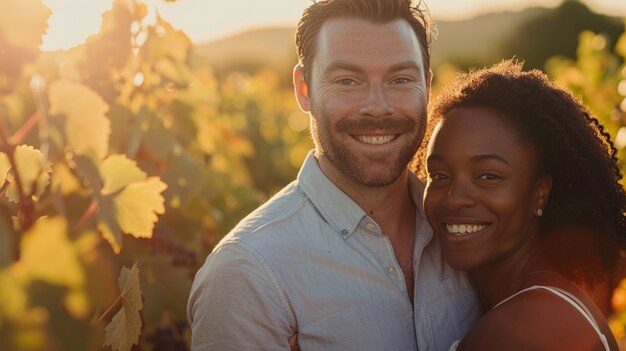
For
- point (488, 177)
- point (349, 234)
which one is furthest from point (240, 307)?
point (488, 177)

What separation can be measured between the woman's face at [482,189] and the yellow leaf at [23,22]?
5.52 ft

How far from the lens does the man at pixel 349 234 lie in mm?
2678

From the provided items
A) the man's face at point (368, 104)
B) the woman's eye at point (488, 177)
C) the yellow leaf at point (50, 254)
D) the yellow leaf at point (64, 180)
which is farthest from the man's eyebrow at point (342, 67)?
the yellow leaf at point (50, 254)

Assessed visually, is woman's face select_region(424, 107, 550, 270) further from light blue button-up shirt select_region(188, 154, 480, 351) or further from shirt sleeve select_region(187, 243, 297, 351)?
shirt sleeve select_region(187, 243, 297, 351)

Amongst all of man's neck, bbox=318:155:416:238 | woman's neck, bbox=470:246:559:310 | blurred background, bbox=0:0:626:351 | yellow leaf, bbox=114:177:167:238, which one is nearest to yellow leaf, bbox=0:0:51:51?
blurred background, bbox=0:0:626:351

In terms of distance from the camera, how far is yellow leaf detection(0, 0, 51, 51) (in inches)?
59.1

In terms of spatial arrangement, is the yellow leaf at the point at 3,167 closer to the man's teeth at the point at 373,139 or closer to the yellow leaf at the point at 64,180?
the yellow leaf at the point at 64,180

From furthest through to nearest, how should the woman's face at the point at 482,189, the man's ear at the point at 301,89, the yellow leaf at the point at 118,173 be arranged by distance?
the man's ear at the point at 301,89 → the woman's face at the point at 482,189 → the yellow leaf at the point at 118,173

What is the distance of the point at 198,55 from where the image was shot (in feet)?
13.5

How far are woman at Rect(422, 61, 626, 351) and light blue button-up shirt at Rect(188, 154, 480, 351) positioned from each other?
154 millimetres

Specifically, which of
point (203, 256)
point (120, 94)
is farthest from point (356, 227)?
point (203, 256)

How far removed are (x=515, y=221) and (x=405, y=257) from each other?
1.40 feet

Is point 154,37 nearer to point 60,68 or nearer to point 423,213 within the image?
point 60,68

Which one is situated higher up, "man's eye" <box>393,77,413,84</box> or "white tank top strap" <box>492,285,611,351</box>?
"man's eye" <box>393,77,413,84</box>
